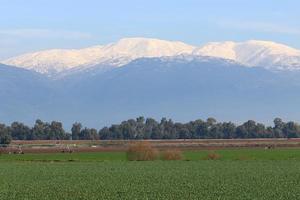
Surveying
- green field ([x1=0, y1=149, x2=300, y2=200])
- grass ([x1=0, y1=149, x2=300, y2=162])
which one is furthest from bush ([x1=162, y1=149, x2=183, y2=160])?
green field ([x1=0, y1=149, x2=300, y2=200])

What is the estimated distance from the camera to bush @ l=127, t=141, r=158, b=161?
289 ft

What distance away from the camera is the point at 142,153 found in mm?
88312

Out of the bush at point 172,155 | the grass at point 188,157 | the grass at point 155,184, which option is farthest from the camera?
the grass at point 188,157

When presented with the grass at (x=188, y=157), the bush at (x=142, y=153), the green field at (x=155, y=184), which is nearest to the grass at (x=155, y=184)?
the green field at (x=155, y=184)

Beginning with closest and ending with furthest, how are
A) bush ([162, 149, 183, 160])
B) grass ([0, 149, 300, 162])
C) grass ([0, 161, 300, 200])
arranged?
grass ([0, 161, 300, 200]), bush ([162, 149, 183, 160]), grass ([0, 149, 300, 162])

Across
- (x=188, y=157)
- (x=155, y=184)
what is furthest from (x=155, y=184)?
(x=188, y=157)

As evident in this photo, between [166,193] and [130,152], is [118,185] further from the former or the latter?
[130,152]

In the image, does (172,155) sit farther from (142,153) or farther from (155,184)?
(155,184)

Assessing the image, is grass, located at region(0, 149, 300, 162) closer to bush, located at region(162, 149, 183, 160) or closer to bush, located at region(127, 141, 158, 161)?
bush, located at region(162, 149, 183, 160)

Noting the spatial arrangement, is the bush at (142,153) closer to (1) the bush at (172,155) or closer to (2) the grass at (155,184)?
(1) the bush at (172,155)

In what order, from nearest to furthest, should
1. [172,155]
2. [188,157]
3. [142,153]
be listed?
[172,155], [142,153], [188,157]

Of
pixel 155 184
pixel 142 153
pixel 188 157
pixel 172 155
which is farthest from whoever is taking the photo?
pixel 188 157

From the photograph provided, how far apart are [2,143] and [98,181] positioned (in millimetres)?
103749

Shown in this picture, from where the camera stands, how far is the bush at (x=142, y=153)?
289 feet
